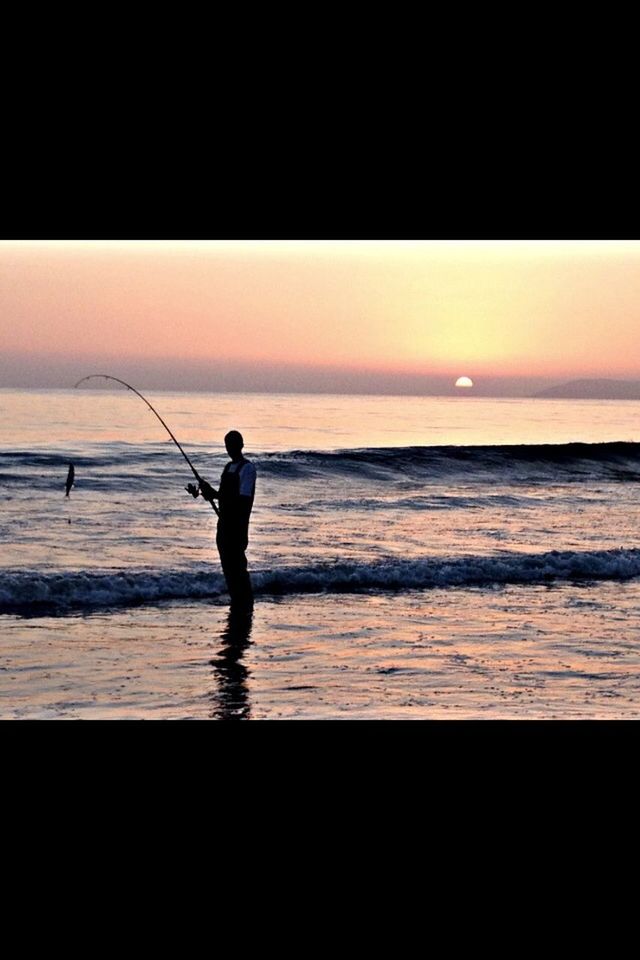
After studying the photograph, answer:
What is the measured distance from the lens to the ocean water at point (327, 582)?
5.79 metres

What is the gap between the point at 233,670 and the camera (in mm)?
6230

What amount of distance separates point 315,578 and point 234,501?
332 centimetres

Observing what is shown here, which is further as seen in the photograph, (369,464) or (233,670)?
(369,464)

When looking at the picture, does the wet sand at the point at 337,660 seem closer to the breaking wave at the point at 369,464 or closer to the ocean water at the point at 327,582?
the ocean water at the point at 327,582

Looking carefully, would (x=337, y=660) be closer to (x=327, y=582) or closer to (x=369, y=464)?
(x=327, y=582)

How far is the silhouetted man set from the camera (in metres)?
6.84

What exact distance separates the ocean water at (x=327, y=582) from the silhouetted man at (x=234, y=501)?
0.59 meters

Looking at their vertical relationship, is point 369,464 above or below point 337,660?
above

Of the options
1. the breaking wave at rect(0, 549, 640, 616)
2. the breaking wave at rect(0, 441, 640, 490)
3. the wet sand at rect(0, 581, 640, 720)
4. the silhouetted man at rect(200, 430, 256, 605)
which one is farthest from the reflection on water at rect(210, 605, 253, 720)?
the breaking wave at rect(0, 441, 640, 490)

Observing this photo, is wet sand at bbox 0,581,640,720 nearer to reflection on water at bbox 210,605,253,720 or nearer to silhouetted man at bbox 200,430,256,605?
reflection on water at bbox 210,605,253,720

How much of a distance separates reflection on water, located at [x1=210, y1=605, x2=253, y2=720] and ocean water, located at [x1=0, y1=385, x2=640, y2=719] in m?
0.02

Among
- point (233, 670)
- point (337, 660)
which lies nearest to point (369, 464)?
point (337, 660)

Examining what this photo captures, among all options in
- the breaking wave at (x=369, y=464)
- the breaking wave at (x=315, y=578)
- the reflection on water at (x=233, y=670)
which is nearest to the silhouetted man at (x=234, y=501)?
the reflection on water at (x=233, y=670)

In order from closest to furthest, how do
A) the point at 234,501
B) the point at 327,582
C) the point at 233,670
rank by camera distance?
the point at 233,670
the point at 234,501
the point at 327,582
